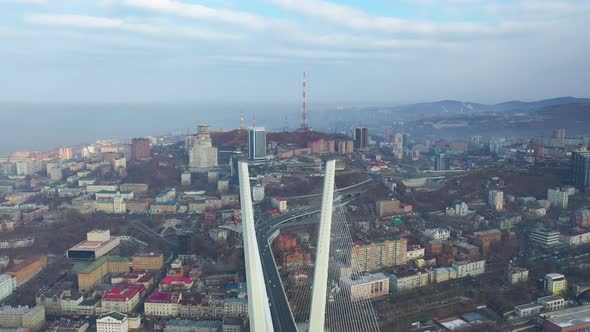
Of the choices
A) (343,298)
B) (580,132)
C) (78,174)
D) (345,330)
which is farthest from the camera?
(580,132)

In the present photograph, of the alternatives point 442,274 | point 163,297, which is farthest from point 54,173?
point 442,274

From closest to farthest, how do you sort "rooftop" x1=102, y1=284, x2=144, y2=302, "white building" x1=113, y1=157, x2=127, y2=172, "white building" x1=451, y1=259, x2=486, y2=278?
"rooftop" x1=102, y1=284, x2=144, y2=302
"white building" x1=451, y1=259, x2=486, y2=278
"white building" x1=113, y1=157, x2=127, y2=172

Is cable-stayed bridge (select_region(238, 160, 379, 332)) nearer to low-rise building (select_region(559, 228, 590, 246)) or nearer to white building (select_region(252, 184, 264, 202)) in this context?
white building (select_region(252, 184, 264, 202))

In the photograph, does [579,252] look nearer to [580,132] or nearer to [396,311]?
[396,311]

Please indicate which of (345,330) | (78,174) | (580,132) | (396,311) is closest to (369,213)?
(396,311)

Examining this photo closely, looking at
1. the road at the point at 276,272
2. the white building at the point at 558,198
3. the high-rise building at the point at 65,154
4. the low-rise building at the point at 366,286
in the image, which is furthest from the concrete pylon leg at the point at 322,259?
the high-rise building at the point at 65,154

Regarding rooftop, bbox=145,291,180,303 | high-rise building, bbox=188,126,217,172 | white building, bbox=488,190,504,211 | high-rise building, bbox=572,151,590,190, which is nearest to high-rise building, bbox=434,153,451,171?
high-rise building, bbox=572,151,590,190

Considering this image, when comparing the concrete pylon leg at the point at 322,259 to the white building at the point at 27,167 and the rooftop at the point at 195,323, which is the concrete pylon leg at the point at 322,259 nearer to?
the rooftop at the point at 195,323
